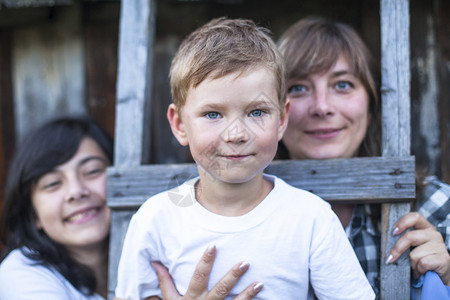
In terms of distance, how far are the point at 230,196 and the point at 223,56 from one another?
0.49 meters

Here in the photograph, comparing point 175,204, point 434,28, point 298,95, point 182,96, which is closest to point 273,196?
point 175,204

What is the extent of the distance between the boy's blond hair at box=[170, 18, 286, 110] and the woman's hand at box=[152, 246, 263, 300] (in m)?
0.55

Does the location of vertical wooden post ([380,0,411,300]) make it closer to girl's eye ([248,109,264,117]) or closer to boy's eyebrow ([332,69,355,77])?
boy's eyebrow ([332,69,355,77])

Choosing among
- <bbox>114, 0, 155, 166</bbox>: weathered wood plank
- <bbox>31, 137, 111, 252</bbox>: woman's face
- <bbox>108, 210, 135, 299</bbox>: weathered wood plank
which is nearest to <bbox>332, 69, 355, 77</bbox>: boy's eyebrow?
<bbox>114, 0, 155, 166</bbox>: weathered wood plank

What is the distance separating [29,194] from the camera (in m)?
2.16

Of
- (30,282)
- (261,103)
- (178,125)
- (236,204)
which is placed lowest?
(30,282)

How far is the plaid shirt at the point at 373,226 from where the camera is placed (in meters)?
1.68

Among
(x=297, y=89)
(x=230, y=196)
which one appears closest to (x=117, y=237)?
(x=230, y=196)

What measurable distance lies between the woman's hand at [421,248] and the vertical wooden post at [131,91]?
1102mm

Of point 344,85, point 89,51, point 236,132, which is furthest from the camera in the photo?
point 89,51

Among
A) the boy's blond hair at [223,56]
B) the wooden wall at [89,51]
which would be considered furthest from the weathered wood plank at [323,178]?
the wooden wall at [89,51]

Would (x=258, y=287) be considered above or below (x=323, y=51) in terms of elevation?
below

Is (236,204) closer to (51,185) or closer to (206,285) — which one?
(206,285)

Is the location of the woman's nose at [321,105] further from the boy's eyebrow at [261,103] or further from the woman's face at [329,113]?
the boy's eyebrow at [261,103]
